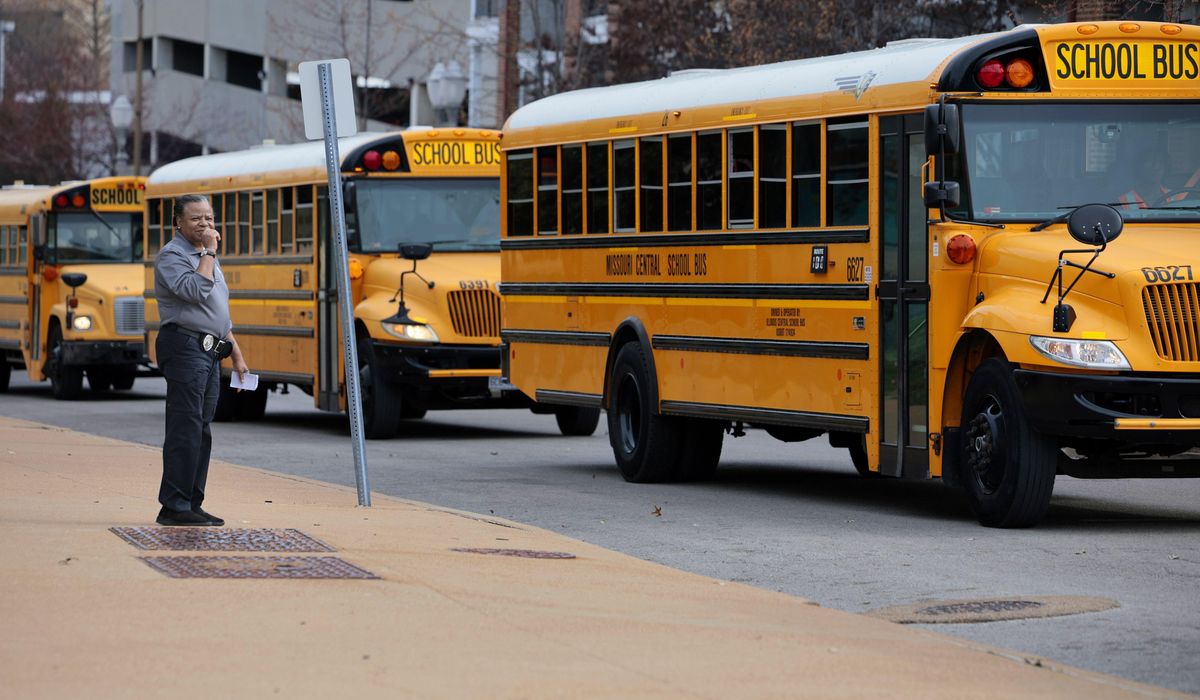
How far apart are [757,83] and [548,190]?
2.98 meters

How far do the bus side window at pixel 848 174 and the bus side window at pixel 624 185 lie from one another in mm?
2534

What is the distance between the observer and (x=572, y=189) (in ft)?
55.7

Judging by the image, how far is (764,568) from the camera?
36.1ft

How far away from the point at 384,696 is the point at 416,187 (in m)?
14.8

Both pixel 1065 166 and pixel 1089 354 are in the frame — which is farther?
pixel 1065 166

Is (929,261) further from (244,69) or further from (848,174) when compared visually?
(244,69)

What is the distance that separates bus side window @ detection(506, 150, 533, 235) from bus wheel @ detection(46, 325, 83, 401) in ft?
39.1

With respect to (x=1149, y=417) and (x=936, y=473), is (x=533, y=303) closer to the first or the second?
(x=936, y=473)

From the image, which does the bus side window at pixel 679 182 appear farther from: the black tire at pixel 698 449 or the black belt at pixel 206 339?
the black belt at pixel 206 339

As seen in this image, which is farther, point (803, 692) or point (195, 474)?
point (195, 474)

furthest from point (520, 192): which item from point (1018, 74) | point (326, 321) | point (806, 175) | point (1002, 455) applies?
point (1002, 455)

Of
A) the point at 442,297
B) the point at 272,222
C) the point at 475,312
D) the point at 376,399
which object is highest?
the point at 272,222

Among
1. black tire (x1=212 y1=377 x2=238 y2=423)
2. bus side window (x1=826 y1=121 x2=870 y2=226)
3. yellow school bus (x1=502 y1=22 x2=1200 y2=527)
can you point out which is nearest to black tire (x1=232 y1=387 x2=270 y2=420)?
black tire (x1=212 y1=377 x2=238 y2=423)

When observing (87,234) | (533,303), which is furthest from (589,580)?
(87,234)
